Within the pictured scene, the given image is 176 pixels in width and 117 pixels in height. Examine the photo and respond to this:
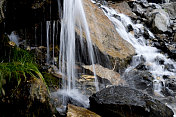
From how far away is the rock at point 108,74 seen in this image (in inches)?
231

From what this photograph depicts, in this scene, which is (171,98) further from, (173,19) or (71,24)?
(173,19)

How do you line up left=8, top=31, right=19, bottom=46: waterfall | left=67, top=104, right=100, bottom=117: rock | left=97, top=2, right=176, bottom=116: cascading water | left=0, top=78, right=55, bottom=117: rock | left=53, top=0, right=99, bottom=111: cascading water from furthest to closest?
left=97, top=2, right=176, bottom=116: cascading water, left=8, top=31, right=19, bottom=46: waterfall, left=53, top=0, right=99, bottom=111: cascading water, left=67, top=104, right=100, bottom=117: rock, left=0, top=78, right=55, bottom=117: rock

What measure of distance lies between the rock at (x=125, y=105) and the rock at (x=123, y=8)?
399 inches

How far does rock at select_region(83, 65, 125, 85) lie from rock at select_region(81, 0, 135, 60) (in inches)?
26.7

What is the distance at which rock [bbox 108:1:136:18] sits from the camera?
1322 centimetres

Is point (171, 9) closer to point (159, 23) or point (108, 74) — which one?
point (159, 23)

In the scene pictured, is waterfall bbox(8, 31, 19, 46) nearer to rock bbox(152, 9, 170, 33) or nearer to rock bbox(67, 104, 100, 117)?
rock bbox(67, 104, 100, 117)

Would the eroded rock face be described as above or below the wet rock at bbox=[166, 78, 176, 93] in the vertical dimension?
above

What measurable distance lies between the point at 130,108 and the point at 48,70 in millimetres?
2830

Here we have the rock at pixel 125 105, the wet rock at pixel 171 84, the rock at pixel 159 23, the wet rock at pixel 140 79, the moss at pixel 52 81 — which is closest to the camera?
the rock at pixel 125 105

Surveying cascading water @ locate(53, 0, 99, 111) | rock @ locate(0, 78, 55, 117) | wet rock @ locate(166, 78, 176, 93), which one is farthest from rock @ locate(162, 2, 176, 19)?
rock @ locate(0, 78, 55, 117)

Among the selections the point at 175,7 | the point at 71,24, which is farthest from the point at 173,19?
the point at 71,24

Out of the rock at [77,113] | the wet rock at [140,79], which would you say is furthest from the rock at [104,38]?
the rock at [77,113]

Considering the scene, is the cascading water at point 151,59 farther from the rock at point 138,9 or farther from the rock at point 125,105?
the rock at point 138,9
